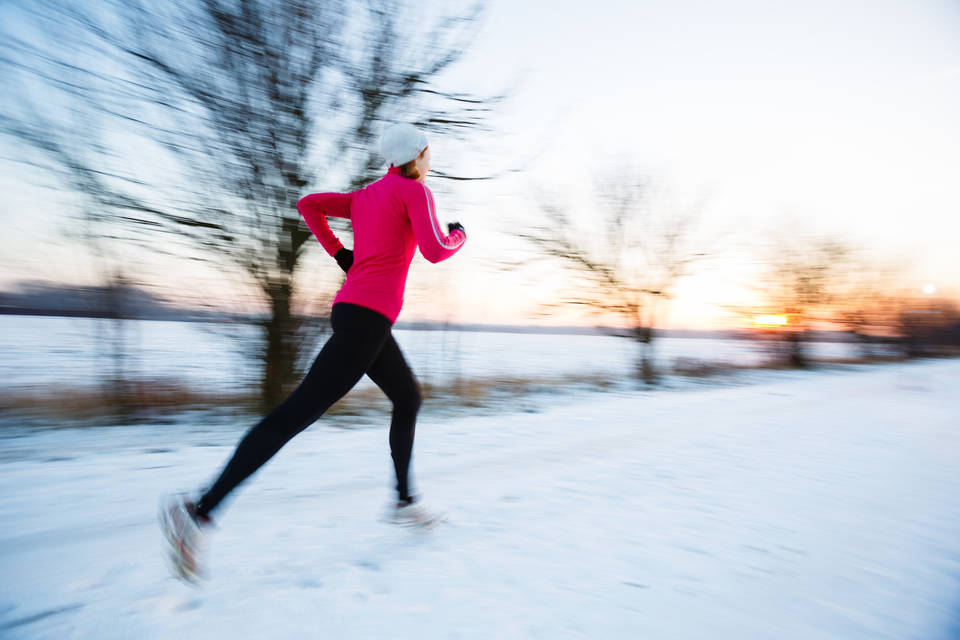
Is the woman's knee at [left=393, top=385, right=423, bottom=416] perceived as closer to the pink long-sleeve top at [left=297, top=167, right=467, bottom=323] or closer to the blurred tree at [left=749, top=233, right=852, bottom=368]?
the pink long-sleeve top at [left=297, top=167, right=467, bottom=323]

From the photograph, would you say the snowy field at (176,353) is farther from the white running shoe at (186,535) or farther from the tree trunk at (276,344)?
the white running shoe at (186,535)

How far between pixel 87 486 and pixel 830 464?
461 centimetres

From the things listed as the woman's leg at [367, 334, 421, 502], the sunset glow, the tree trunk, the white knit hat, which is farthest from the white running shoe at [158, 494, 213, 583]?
the sunset glow

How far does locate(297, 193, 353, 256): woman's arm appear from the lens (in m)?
1.90

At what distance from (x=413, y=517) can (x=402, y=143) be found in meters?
1.58

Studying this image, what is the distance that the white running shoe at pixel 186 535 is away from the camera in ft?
4.74

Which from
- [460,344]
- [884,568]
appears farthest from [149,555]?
[460,344]

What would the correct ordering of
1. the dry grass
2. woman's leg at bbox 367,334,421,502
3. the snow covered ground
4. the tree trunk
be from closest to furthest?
the snow covered ground, woman's leg at bbox 367,334,421,502, the dry grass, the tree trunk

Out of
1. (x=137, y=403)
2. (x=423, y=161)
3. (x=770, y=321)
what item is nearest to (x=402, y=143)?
(x=423, y=161)

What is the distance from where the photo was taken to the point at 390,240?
5.69 ft

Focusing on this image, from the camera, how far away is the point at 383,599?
1461mm

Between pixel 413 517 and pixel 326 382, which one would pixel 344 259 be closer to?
pixel 326 382

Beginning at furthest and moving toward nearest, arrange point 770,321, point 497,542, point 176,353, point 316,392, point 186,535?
1. point 770,321
2. point 176,353
3. point 497,542
4. point 316,392
5. point 186,535

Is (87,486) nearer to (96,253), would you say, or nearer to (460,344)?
(96,253)
